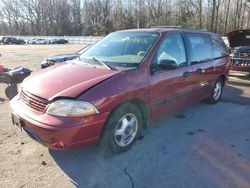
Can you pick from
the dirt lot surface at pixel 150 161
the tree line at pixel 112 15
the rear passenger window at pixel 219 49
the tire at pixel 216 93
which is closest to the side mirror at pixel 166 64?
the dirt lot surface at pixel 150 161

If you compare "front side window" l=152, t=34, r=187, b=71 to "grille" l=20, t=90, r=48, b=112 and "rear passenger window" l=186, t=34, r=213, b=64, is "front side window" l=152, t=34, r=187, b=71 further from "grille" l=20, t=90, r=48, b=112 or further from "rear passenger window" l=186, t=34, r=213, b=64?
"grille" l=20, t=90, r=48, b=112

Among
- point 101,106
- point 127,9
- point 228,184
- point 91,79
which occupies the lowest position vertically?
point 228,184

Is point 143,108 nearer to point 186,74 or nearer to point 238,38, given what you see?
point 186,74

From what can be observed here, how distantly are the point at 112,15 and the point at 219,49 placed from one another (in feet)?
219

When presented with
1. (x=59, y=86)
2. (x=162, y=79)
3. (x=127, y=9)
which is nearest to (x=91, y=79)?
(x=59, y=86)

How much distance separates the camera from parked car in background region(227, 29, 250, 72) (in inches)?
372

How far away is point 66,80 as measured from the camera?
12.4 feet

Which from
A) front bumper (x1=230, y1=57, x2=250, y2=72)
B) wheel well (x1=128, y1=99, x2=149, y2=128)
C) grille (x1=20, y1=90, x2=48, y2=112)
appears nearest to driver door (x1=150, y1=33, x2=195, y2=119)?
wheel well (x1=128, y1=99, x2=149, y2=128)

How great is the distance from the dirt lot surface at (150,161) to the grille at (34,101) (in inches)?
29.6

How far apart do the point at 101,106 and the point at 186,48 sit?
90.5 inches

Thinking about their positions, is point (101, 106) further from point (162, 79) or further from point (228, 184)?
point (228, 184)

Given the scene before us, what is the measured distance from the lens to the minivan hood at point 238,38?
392 inches

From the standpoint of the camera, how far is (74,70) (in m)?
4.14

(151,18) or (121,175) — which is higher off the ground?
(151,18)
